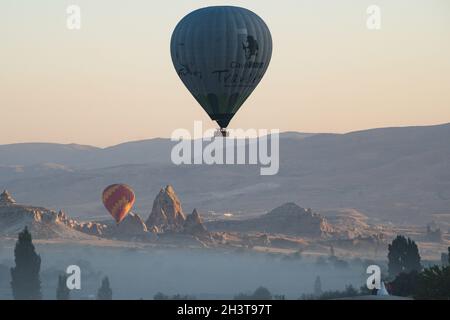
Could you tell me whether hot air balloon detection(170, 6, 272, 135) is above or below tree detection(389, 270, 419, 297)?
above

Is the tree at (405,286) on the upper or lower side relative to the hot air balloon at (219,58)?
lower

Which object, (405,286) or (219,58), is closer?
(219,58)

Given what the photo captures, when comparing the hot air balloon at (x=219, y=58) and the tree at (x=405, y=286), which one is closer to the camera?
the tree at (x=405, y=286)

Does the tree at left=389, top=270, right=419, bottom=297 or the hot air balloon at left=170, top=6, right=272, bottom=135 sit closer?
the tree at left=389, top=270, right=419, bottom=297
